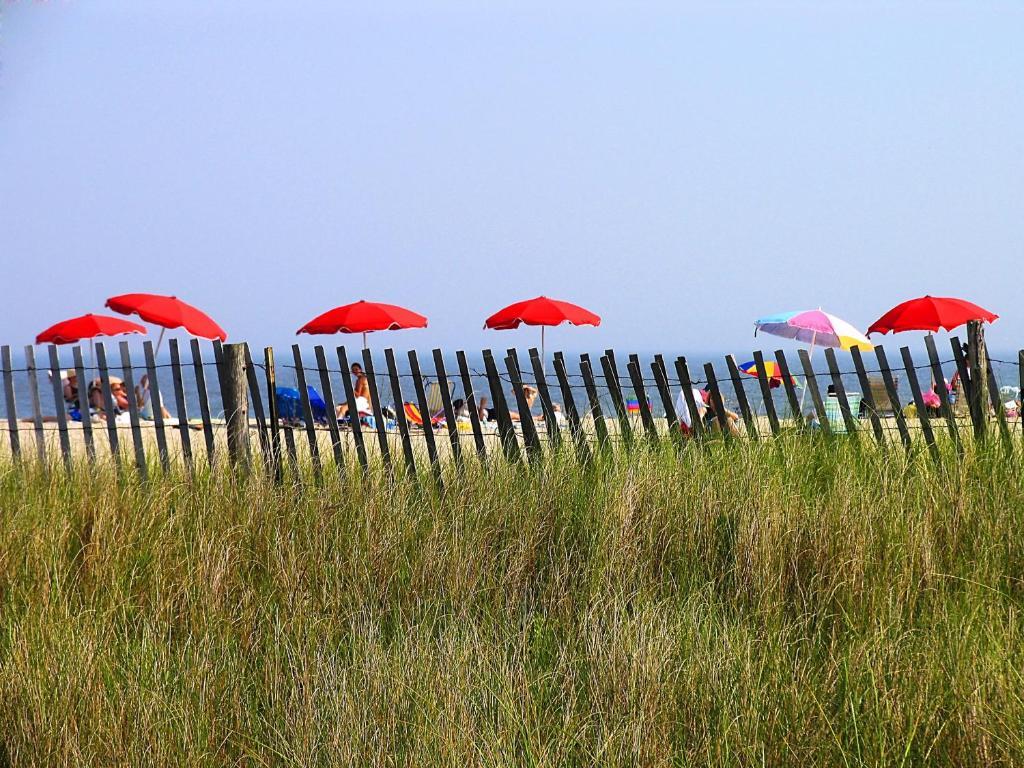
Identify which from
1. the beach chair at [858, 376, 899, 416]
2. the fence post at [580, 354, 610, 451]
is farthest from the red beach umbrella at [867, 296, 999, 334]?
the fence post at [580, 354, 610, 451]

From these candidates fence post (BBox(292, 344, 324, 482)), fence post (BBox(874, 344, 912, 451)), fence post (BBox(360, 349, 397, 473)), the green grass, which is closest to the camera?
the green grass

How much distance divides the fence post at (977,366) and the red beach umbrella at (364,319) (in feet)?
33.4

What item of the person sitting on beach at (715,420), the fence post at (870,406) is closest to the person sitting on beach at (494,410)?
the person sitting on beach at (715,420)

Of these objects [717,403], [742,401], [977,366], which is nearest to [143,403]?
[717,403]

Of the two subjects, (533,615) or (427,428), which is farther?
(427,428)

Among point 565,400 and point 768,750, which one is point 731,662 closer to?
point 768,750

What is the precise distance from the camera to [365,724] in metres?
2.75

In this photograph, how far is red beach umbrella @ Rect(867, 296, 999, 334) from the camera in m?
14.4

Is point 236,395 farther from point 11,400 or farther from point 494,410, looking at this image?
point 11,400

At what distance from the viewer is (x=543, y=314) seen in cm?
1617

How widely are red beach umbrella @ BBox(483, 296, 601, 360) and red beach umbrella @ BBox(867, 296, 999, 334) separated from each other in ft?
14.4

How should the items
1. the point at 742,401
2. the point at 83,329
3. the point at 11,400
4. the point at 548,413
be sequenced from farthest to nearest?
the point at 83,329 < the point at 11,400 < the point at 742,401 < the point at 548,413

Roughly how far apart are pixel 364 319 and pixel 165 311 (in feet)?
9.53

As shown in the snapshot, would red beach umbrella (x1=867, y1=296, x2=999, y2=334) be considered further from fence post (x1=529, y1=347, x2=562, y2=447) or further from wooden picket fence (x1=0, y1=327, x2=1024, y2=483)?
fence post (x1=529, y1=347, x2=562, y2=447)
